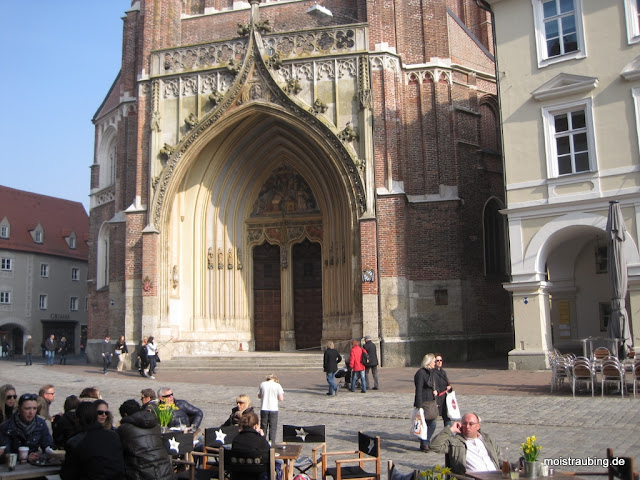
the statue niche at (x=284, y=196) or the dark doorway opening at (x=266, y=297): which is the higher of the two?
the statue niche at (x=284, y=196)

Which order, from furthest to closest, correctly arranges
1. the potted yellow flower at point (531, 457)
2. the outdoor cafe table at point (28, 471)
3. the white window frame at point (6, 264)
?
the white window frame at point (6, 264)
the outdoor cafe table at point (28, 471)
the potted yellow flower at point (531, 457)

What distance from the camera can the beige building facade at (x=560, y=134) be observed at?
1691 centimetres

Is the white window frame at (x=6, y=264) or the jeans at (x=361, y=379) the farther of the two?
the white window frame at (x=6, y=264)

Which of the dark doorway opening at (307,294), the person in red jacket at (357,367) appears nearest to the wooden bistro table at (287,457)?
the person in red jacket at (357,367)

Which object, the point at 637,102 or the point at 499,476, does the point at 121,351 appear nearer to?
the point at 637,102

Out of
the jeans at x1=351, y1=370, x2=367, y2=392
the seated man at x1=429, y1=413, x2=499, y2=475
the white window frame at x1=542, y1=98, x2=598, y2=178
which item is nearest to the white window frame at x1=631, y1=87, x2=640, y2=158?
the white window frame at x1=542, y1=98, x2=598, y2=178

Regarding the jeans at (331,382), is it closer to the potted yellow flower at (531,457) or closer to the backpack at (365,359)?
the backpack at (365,359)

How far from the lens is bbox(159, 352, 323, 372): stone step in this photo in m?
21.0

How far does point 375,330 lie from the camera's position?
21016 mm

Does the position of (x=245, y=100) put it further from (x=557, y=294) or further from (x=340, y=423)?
(x=340, y=423)

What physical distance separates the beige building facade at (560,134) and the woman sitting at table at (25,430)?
42.5ft

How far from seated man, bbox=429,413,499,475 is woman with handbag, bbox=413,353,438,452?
115 inches

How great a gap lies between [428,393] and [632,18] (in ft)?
39.5

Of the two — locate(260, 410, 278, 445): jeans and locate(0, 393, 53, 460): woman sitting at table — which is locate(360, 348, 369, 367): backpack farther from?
locate(0, 393, 53, 460): woman sitting at table
